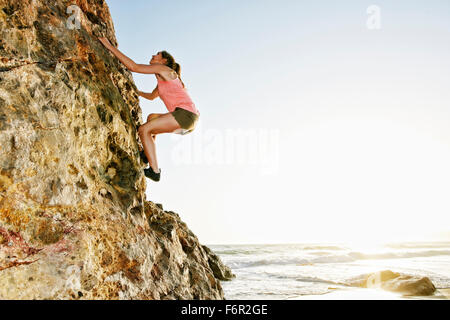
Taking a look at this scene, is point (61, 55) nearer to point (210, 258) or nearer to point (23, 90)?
point (23, 90)

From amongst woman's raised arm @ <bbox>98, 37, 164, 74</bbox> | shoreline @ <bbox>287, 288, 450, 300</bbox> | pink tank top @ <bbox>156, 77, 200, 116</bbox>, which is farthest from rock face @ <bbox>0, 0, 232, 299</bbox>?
shoreline @ <bbox>287, 288, 450, 300</bbox>

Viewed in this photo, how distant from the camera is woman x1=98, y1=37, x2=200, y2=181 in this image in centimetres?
504

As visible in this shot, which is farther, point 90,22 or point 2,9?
point 90,22

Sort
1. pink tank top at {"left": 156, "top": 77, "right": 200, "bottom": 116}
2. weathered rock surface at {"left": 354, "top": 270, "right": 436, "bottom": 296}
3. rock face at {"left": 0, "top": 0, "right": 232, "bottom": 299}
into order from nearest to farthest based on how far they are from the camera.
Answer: rock face at {"left": 0, "top": 0, "right": 232, "bottom": 299} < pink tank top at {"left": 156, "top": 77, "right": 200, "bottom": 116} < weathered rock surface at {"left": 354, "top": 270, "right": 436, "bottom": 296}

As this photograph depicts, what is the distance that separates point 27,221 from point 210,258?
30.7ft

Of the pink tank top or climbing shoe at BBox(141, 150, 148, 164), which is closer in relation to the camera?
the pink tank top

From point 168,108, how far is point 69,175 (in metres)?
2.24

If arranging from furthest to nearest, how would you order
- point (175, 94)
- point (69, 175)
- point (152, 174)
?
point (152, 174) → point (175, 94) → point (69, 175)

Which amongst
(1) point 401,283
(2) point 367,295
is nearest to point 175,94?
(2) point 367,295

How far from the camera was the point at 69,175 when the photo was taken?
3535mm

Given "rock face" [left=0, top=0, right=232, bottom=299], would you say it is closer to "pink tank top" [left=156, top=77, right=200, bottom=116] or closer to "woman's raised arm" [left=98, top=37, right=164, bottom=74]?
"woman's raised arm" [left=98, top=37, right=164, bottom=74]

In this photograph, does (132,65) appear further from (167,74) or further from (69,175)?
(69,175)

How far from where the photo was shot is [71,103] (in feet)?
12.8
